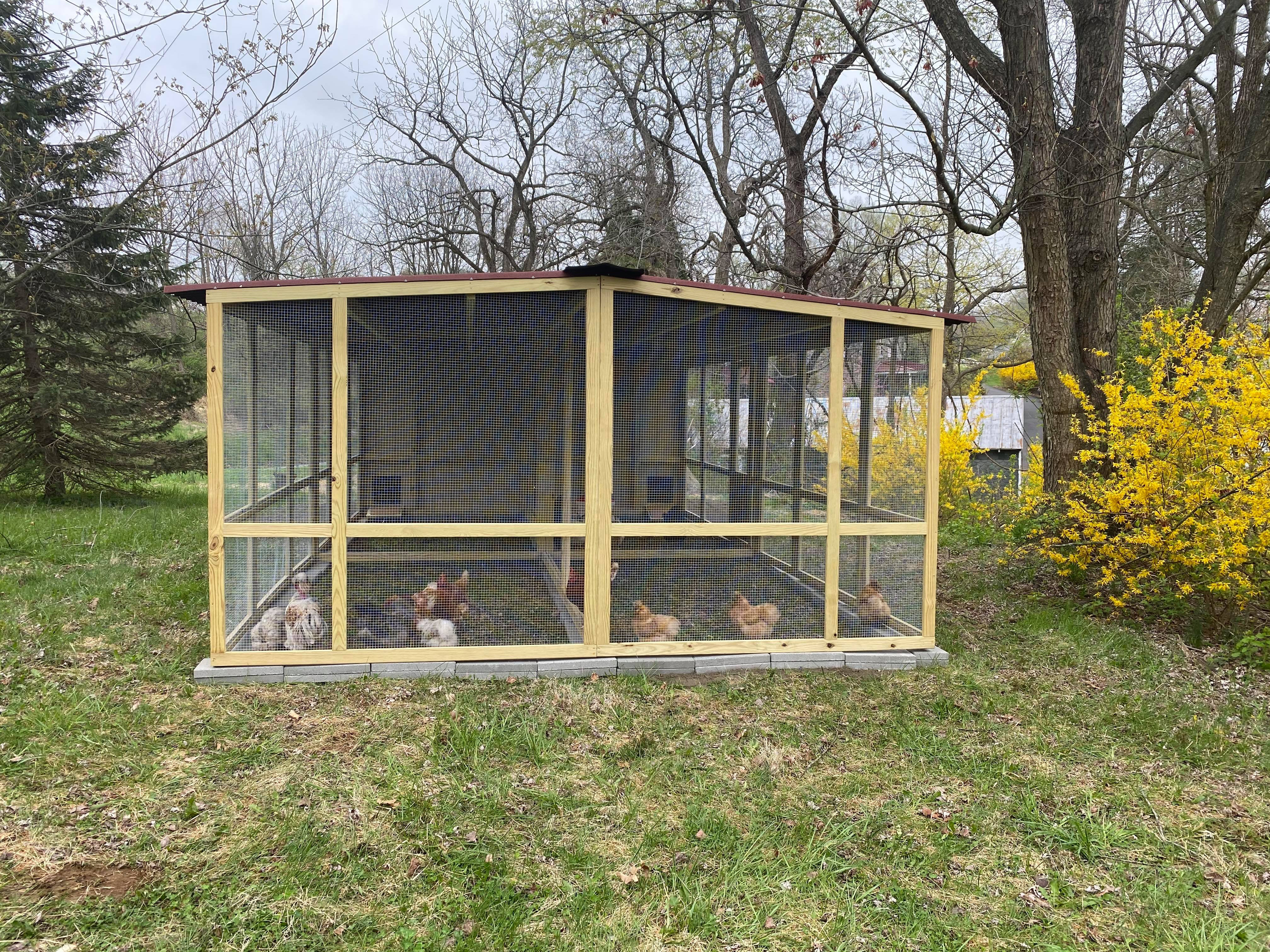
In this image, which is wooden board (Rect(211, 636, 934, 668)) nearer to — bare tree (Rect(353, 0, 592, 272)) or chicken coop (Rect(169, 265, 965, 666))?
chicken coop (Rect(169, 265, 965, 666))

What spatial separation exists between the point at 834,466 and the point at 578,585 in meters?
1.79

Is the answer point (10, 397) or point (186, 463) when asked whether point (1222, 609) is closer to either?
point (186, 463)

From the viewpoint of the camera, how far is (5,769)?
11.1ft

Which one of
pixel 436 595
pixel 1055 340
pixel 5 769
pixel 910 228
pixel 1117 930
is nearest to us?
pixel 1117 930

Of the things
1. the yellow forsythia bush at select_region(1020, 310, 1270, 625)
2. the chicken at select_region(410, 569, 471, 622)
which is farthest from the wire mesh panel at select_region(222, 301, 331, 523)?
the yellow forsythia bush at select_region(1020, 310, 1270, 625)

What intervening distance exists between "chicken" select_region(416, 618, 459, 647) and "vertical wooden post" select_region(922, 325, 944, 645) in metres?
3.04

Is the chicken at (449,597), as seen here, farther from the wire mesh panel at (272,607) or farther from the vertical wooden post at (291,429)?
the vertical wooden post at (291,429)

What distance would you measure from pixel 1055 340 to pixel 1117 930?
5061 millimetres

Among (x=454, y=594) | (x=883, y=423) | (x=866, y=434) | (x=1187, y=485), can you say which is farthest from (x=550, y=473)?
(x=1187, y=485)

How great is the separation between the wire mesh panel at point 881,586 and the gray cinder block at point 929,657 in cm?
13

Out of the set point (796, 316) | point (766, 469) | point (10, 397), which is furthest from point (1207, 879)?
point (10, 397)

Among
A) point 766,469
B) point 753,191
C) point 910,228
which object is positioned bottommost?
point 766,469

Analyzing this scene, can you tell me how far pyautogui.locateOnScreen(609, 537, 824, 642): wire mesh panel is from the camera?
15.8 feet

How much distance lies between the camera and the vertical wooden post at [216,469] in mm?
4445
